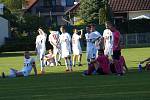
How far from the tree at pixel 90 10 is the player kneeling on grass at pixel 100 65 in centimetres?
4740

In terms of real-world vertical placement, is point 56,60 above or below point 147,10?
below

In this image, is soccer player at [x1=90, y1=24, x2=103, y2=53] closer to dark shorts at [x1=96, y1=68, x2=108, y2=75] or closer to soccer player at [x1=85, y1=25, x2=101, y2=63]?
soccer player at [x1=85, y1=25, x2=101, y2=63]

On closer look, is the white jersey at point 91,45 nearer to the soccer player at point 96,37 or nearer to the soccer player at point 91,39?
the soccer player at point 91,39

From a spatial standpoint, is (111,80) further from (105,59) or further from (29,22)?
(29,22)

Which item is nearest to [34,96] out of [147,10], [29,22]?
[29,22]

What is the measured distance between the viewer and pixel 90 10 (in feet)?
237

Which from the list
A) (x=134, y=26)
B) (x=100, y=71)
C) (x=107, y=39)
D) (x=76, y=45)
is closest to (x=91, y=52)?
(x=107, y=39)

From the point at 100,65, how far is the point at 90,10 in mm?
49198

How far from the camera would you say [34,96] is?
53.9ft

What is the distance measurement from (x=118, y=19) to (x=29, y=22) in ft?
37.4

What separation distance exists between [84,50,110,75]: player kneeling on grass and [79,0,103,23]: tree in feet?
155

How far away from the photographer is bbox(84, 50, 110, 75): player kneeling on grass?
76.5 ft

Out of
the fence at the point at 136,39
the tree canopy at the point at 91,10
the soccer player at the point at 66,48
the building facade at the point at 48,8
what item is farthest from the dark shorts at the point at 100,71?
the building facade at the point at 48,8

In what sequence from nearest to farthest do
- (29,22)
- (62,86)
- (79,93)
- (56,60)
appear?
(79,93)
(62,86)
(56,60)
(29,22)
